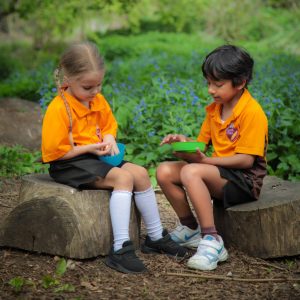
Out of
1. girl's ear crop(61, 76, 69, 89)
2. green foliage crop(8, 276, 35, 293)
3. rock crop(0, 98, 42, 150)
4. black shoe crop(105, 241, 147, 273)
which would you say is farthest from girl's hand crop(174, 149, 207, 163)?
rock crop(0, 98, 42, 150)

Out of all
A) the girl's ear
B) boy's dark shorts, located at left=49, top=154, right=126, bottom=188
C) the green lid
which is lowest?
boy's dark shorts, located at left=49, top=154, right=126, bottom=188

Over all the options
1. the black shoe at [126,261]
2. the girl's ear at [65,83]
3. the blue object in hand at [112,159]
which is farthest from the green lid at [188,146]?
the girl's ear at [65,83]

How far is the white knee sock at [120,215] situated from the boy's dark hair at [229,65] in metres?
0.87

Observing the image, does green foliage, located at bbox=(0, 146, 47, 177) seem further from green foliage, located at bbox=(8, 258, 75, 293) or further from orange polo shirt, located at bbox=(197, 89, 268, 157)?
green foliage, located at bbox=(8, 258, 75, 293)

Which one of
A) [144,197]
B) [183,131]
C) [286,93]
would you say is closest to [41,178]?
[144,197]

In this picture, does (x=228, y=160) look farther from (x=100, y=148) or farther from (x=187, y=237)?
(x=100, y=148)

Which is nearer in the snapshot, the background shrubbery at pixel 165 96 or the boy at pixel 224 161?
the boy at pixel 224 161

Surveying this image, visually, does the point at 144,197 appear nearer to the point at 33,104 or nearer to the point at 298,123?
the point at 298,123

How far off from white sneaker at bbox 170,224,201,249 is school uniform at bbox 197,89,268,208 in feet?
1.06

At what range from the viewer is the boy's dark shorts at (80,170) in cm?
358

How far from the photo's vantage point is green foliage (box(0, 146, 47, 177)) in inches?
224

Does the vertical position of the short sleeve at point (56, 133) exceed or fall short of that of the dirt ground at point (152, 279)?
it exceeds it

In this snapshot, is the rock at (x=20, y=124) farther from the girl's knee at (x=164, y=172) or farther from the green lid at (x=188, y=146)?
the green lid at (x=188, y=146)

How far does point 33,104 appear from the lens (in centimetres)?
820
